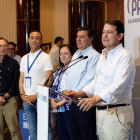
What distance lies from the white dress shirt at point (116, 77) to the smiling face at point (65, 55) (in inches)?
35.6

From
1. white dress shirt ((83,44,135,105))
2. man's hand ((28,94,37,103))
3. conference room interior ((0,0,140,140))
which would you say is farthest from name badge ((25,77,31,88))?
white dress shirt ((83,44,135,105))

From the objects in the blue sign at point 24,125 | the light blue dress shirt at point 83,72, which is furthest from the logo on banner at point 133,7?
the blue sign at point 24,125

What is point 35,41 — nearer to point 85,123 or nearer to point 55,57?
point 85,123

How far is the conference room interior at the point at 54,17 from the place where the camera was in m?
5.39

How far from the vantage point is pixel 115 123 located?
2510 millimetres

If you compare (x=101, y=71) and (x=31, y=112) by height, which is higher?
(x=101, y=71)

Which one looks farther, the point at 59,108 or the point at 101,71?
the point at 59,108

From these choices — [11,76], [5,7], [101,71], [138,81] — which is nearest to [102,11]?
[11,76]

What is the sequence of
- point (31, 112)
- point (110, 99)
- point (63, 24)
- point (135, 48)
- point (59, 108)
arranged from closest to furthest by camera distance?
1. point (110, 99)
2. point (135, 48)
3. point (59, 108)
4. point (31, 112)
5. point (63, 24)

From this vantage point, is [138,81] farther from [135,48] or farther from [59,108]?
[59,108]

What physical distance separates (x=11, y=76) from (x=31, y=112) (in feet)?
1.83

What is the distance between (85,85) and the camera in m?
3.09

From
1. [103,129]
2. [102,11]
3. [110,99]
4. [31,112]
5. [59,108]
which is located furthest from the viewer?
[102,11]

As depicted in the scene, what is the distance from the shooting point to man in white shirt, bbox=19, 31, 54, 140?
12.4 feet
